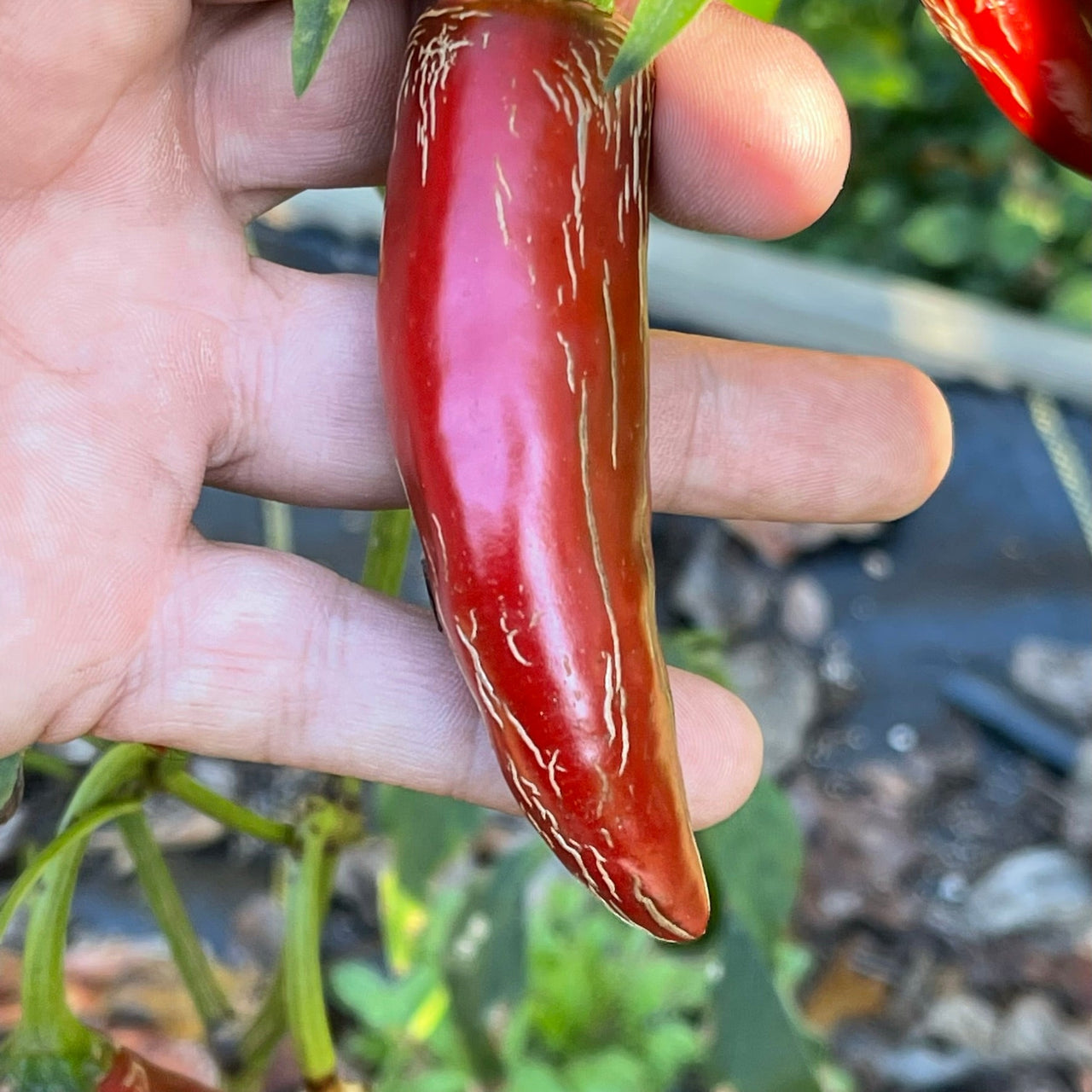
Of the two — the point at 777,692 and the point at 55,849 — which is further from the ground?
the point at 55,849

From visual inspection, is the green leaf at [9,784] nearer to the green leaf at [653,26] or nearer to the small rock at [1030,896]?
the green leaf at [653,26]

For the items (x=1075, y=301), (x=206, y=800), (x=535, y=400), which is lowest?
(x=1075, y=301)

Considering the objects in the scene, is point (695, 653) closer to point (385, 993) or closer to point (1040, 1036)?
point (385, 993)

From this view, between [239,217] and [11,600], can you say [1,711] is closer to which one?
[11,600]

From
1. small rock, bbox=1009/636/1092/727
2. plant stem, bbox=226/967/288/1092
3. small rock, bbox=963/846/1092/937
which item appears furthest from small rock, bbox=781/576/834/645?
plant stem, bbox=226/967/288/1092

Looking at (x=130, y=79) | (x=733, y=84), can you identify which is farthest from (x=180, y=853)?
(x=733, y=84)

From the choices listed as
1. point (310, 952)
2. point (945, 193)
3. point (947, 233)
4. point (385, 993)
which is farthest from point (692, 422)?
point (945, 193)

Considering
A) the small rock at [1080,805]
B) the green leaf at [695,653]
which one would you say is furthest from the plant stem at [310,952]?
the small rock at [1080,805]
